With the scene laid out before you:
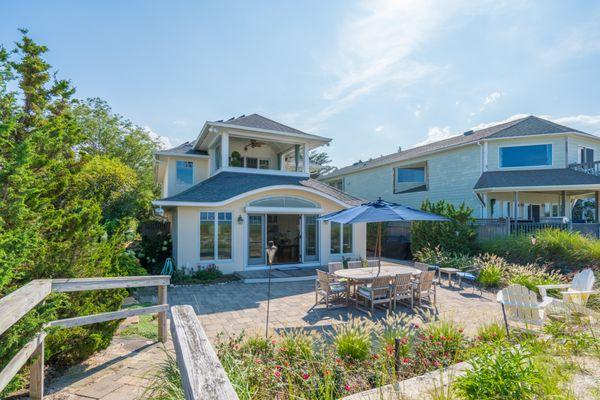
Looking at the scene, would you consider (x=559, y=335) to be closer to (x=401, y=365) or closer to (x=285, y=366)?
(x=401, y=365)

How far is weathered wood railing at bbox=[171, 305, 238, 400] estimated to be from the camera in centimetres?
135

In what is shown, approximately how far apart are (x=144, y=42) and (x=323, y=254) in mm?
10543

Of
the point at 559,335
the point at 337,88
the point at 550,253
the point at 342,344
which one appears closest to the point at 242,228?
the point at 337,88

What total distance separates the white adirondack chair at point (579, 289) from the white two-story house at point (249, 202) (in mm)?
7884

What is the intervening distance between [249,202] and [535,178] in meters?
15.2

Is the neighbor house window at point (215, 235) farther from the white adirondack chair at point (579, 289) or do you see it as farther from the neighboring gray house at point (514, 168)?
the neighboring gray house at point (514, 168)

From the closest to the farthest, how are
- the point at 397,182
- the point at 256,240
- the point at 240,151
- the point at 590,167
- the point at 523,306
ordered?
the point at 523,306 → the point at 256,240 → the point at 240,151 → the point at 590,167 → the point at 397,182

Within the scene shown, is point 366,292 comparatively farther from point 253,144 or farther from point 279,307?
point 253,144

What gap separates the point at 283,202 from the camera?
1299cm

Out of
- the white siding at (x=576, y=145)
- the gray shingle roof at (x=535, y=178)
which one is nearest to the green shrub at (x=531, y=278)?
the gray shingle roof at (x=535, y=178)

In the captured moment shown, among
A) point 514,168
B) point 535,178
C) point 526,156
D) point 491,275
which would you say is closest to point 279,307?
point 491,275

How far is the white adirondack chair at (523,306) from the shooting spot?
17.6 feet

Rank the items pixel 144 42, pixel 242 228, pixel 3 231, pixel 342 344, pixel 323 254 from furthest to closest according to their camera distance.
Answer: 1. pixel 323 254
2. pixel 242 228
3. pixel 144 42
4. pixel 342 344
5. pixel 3 231

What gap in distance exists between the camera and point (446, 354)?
163 inches
